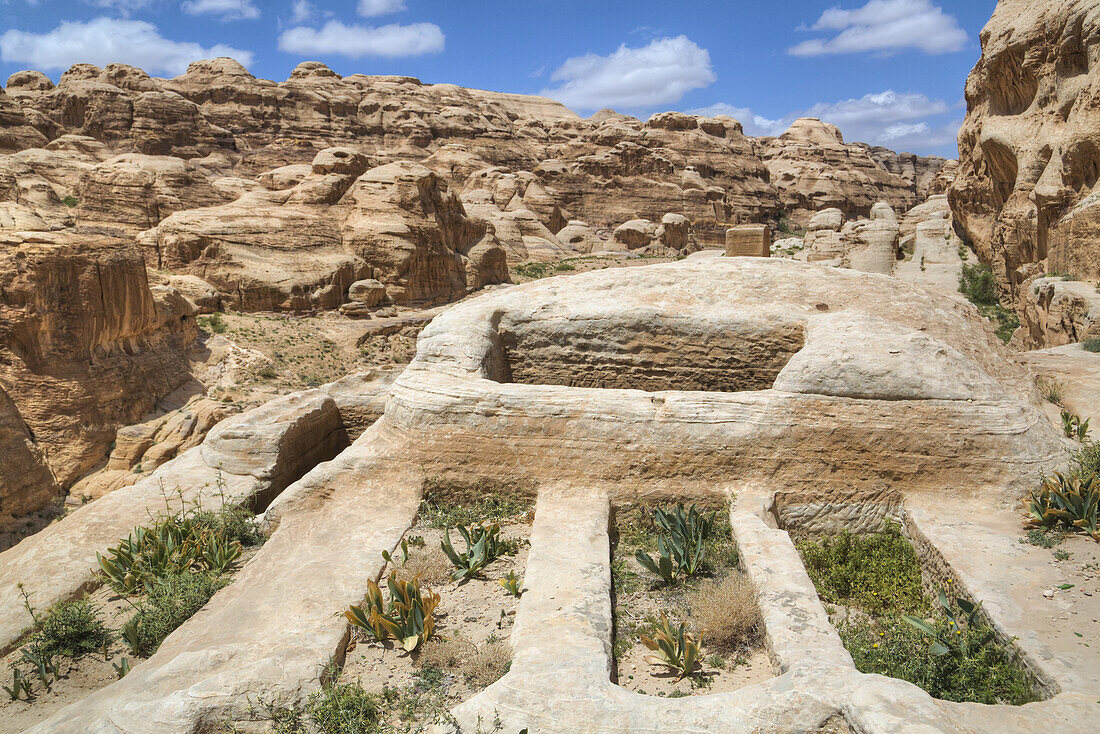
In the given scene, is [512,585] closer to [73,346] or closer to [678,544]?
[678,544]

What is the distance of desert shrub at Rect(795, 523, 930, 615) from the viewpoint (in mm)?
5660

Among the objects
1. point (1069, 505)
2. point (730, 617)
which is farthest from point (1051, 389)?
point (730, 617)

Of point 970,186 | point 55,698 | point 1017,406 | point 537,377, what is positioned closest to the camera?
point 55,698

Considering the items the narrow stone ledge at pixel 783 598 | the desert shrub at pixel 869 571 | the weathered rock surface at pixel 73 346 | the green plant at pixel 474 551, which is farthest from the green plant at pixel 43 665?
the weathered rock surface at pixel 73 346

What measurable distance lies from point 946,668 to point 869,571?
150 cm

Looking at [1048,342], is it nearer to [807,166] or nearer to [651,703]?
[651,703]

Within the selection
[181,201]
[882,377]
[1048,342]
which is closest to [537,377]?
[882,377]

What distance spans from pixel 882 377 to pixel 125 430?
613 inches

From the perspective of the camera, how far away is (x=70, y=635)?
17.7 ft

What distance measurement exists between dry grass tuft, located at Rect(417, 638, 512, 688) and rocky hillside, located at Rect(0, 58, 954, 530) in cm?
1118

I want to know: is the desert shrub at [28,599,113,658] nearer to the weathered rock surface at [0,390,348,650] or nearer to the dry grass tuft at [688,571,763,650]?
the weathered rock surface at [0,390,348,650]

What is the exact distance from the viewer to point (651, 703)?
409 cm

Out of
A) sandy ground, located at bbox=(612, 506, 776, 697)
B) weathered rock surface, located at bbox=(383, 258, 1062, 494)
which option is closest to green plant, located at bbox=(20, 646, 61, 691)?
weathered rock surface, located at bbox=(383, 258, 1062, 494)

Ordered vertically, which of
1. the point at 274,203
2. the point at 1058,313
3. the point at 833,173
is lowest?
the point at 1058,313
